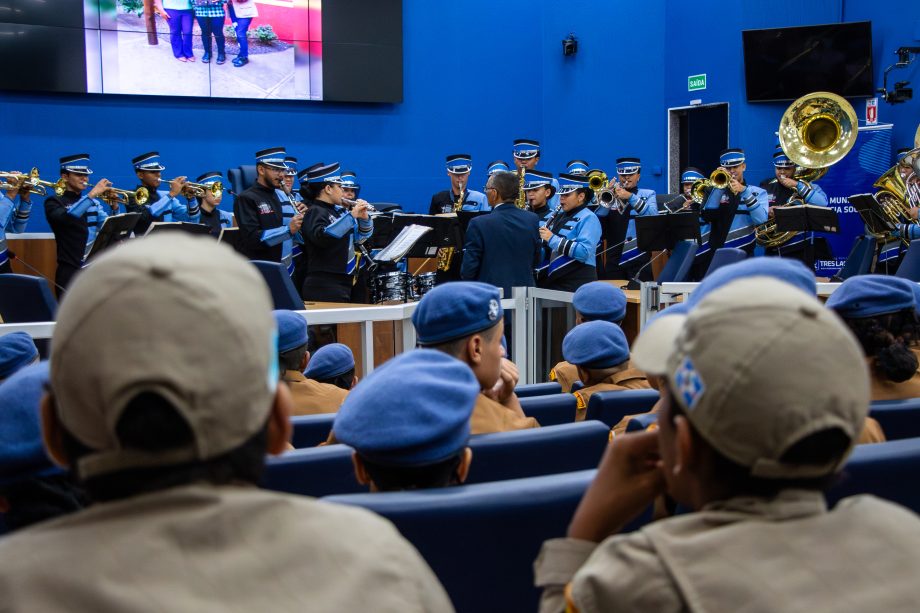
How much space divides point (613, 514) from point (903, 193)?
8799mm

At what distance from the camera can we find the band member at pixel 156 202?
923cm

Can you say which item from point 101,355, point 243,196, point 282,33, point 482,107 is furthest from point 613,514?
point 482,107

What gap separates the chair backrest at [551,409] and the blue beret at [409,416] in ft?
3.53

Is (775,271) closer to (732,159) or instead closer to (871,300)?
(871,300)

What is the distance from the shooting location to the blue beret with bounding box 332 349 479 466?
150 cm

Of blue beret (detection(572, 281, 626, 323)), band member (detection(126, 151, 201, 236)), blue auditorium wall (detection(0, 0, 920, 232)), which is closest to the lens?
blue beret (detection(572, 281, 626, 323))

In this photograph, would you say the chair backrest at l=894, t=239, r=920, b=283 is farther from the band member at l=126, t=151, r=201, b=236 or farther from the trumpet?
the trumpet

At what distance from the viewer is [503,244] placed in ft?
21.9

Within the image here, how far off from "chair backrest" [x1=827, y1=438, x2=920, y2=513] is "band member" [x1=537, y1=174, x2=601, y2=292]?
553 cm

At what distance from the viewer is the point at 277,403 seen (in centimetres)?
91

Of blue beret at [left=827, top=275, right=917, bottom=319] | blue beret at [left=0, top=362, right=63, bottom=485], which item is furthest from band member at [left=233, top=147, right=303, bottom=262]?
blue beret at [left=0, top=362, right=63, bottom=485]

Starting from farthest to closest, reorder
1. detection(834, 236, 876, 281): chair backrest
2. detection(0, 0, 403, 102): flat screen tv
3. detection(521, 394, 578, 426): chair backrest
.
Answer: detection(0, 0, 403, 102): flat screen tv → detection(834, 236, 876, 281): chair backrest → detection(521, 394, 578, 426): chair backrest

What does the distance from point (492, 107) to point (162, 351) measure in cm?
1208

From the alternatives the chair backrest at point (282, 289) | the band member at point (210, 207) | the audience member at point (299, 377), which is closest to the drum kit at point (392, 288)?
the chair backrest at point (282, 289)
